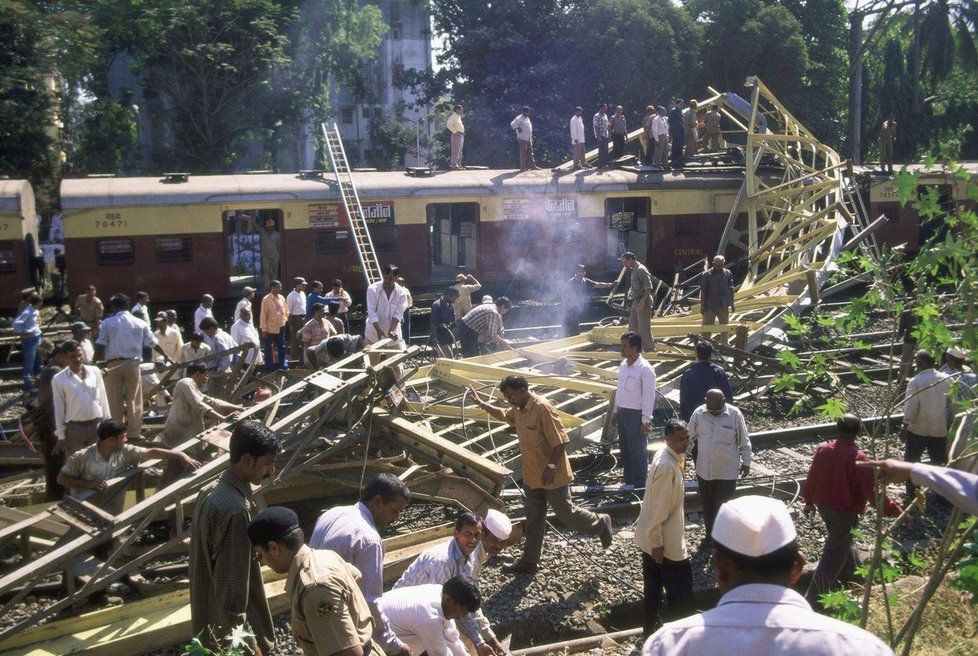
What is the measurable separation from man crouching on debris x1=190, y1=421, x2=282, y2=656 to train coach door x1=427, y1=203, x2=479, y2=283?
16.1 m

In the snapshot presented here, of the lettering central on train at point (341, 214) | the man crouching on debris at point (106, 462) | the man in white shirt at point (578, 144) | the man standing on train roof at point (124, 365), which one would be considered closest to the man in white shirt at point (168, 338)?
the man standing on train roof at point (124, 365)

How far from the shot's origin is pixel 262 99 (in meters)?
32.9

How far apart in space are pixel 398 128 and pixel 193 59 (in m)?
13.9

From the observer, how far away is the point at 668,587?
678 cm

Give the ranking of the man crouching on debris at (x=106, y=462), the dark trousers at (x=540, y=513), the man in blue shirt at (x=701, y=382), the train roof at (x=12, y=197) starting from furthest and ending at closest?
the train roof at (x=12, y=197), the man in blue shirt at (x=701, y=382), the dark trousers at (x=540, y=513), the man crouching on debris at (x=106, y=462)

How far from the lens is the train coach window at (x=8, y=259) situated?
58.2ft

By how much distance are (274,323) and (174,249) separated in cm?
497

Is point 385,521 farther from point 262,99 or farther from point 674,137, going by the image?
point 262,99

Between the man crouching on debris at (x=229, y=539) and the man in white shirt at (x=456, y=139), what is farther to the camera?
the man in white shirt at (x=456, y=139)

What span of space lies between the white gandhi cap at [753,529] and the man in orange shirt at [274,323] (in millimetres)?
12062

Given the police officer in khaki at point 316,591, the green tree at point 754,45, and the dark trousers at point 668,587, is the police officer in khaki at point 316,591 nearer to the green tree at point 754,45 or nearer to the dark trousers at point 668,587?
the dark trousers at point 668,587

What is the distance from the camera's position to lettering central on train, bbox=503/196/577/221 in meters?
20.7

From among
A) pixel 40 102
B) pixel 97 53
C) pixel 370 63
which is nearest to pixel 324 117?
pixel 97 53

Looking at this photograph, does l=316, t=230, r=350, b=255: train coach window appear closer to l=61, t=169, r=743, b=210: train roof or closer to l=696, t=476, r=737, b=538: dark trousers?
l=61, t=169, r=743, b=210: train roof
